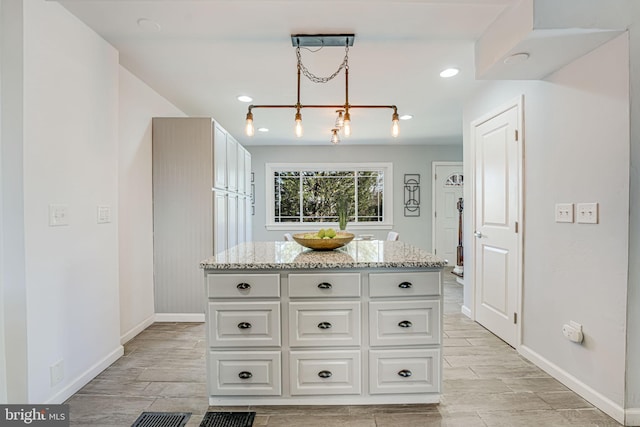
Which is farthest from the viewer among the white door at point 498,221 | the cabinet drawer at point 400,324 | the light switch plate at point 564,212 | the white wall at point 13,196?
the white door at point 498,221

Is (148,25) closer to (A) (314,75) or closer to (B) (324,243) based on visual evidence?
(A) (314,75)

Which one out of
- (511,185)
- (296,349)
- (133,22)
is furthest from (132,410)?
(511,185)

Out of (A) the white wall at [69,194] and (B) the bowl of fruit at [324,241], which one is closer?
(A) the white wall at [69,194]

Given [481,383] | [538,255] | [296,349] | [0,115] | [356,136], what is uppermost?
[356,136]

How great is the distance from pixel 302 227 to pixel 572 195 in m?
4.79

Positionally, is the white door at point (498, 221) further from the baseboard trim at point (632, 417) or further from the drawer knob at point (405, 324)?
the drawer knob at point (405, 324)

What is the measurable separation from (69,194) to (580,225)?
10.4 feet

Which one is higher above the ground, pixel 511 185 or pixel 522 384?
pixel 511 185

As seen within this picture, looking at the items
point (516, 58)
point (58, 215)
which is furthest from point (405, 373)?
point (58, 215)

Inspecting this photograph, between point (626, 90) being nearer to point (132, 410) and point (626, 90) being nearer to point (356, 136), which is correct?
point (132, 410)

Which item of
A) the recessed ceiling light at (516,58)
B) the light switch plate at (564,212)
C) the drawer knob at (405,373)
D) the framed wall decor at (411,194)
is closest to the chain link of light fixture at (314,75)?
the recessed ceiling light at (516,58)

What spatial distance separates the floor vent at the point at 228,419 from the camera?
1.83 metres

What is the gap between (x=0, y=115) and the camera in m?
1.76

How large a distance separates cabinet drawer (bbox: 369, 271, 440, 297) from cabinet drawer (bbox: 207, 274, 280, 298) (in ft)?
1.84
